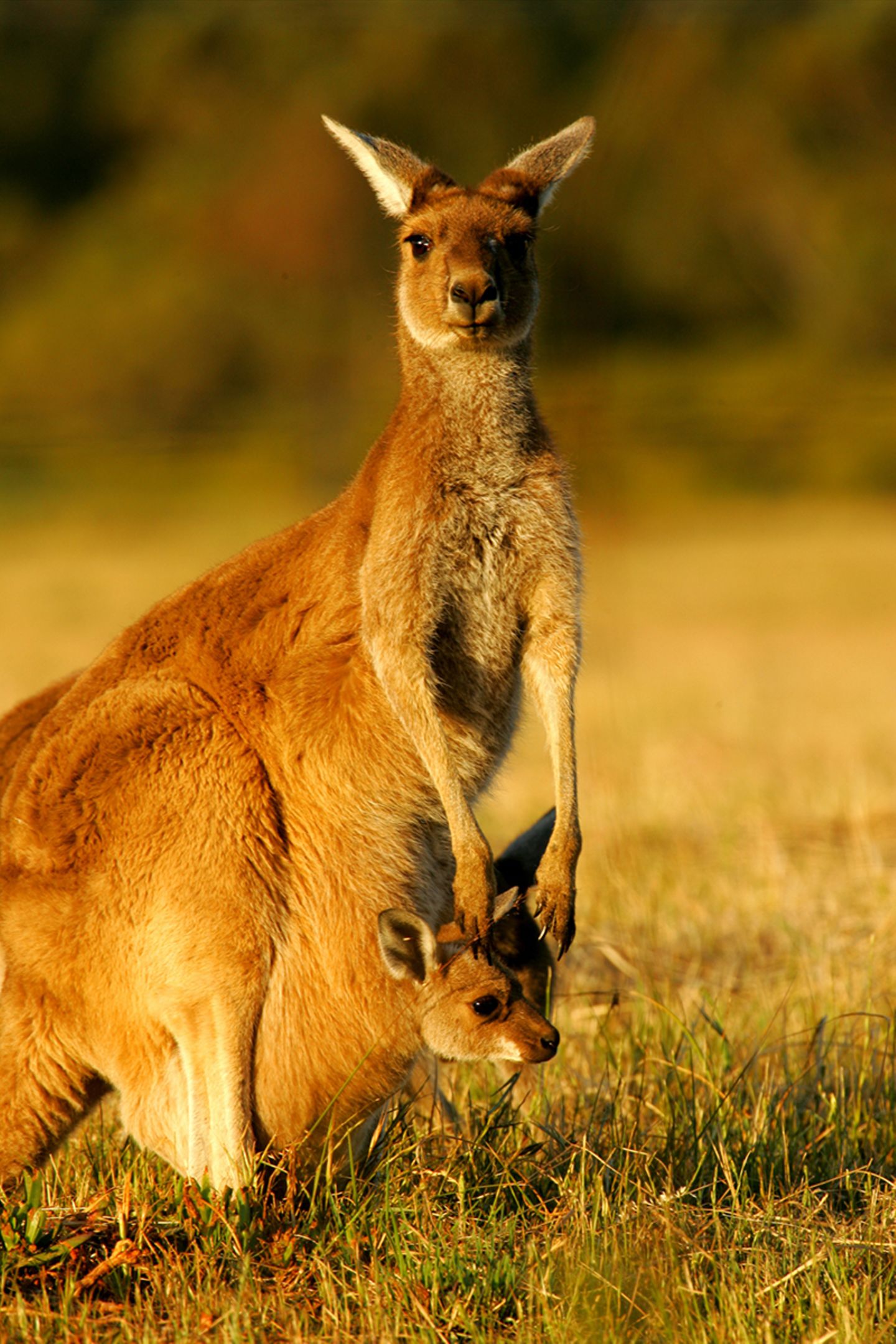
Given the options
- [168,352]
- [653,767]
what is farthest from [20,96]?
[653,767]

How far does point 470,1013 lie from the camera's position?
10.2ft

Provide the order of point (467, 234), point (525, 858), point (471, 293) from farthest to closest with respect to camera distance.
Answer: point (525, 858)
point (467, 234)
point (471, 293)

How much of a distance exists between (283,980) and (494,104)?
68.4 feet

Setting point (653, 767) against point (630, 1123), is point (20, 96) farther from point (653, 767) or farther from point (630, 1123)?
point (630, 1123)

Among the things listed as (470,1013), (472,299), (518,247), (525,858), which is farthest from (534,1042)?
(518,247)

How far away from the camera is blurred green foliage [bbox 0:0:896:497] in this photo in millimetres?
19781

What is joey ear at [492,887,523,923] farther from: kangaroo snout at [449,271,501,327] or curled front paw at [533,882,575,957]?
kangaroo snout at [449,271,501,327]

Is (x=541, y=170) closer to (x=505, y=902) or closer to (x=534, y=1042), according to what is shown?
(x=505, y=902)

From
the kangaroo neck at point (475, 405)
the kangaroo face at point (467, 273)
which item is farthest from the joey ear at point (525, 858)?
the kangaroo face at point (467, 273)

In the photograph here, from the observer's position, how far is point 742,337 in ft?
75.6

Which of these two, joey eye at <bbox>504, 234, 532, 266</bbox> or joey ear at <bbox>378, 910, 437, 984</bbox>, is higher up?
joey eye at <bbox>504, 234, 532, 266</bbox>

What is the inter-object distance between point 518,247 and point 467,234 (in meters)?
0.14

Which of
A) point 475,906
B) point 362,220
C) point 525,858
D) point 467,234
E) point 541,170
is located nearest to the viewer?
point 475,906

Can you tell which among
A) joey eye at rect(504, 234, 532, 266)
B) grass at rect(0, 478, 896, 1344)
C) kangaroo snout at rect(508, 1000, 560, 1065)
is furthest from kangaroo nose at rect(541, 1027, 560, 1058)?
joey eye at rect(504, 234, 532, 266)
